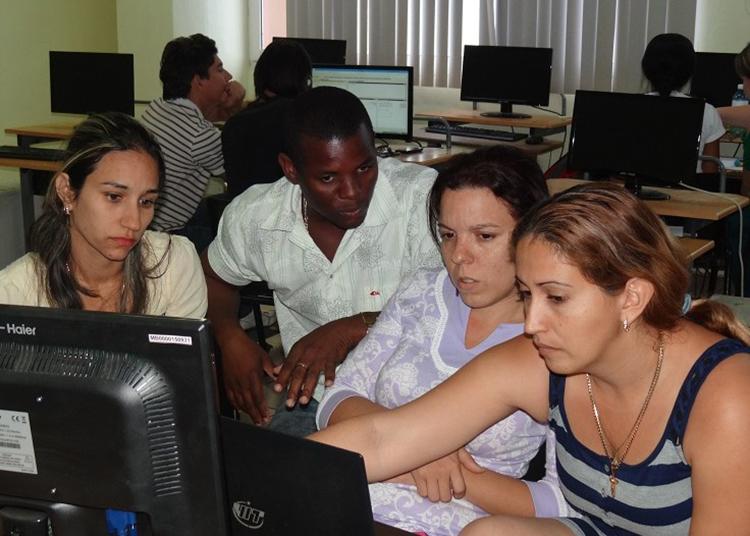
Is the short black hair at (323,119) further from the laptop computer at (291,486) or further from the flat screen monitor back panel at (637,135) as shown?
the flat screen monitor back panel at (637,135)

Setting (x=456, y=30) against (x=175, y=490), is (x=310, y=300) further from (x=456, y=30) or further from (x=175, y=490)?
(x=456, y=30)

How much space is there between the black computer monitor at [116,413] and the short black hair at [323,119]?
4.01 ft

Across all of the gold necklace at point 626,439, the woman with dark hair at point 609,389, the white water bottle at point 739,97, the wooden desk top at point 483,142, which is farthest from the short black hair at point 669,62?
the gold necklace at point 626,439

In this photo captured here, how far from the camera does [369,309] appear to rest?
2.32m

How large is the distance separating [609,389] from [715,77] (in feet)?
14.8

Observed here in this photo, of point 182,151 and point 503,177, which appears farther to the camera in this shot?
point 182,151

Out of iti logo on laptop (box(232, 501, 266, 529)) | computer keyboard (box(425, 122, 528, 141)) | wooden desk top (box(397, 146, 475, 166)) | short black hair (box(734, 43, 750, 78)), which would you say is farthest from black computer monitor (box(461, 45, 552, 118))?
iti logo on laptop (box(232, 501, 266, 529))

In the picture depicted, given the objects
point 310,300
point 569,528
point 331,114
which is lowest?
point 569,528

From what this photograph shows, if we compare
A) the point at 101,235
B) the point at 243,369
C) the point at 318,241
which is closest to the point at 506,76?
the point at 318,241

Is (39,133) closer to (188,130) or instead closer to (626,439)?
(188,130)

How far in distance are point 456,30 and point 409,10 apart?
38cm

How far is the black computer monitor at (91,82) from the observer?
5.81 meters

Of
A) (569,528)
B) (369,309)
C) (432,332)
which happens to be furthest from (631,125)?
(569,528)

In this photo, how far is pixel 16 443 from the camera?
1.07 m
